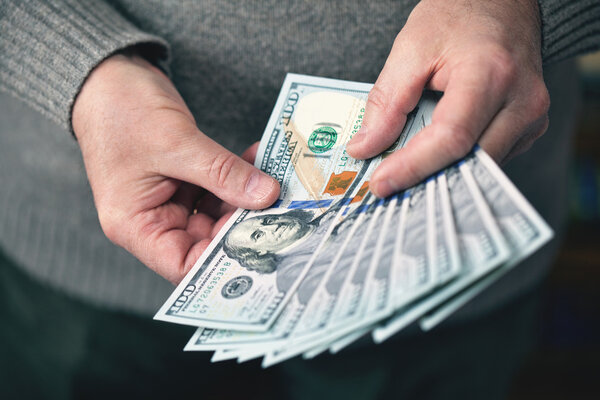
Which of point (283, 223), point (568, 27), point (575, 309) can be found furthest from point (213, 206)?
point (575, 309)

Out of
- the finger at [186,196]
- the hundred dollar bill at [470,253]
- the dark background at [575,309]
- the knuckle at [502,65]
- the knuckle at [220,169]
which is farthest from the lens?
the dark background at [575,309]

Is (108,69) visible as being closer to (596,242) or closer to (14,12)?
(14,12)

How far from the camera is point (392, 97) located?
0.66 metres

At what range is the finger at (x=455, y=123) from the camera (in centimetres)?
57

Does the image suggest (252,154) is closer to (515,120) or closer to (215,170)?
(215,170)

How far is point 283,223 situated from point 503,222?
34cm

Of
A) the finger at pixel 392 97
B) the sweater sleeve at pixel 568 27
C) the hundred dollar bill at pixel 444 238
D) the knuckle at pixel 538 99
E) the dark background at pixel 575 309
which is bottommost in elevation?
the dark background at pixel 575 309

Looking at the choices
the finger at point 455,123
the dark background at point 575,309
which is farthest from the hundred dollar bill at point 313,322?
the dark background at point 575,309

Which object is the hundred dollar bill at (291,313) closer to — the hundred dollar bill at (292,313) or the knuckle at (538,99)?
the hundred dollar bill at (292,313)

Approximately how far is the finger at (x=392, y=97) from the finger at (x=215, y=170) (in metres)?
0.17

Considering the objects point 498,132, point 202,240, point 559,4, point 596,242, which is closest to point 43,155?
point 202,240

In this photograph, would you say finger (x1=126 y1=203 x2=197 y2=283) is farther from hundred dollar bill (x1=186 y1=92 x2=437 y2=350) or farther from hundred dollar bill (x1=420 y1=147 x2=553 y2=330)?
hundred dollar bill (x1=420 y1=147 x2=553 y2=330)

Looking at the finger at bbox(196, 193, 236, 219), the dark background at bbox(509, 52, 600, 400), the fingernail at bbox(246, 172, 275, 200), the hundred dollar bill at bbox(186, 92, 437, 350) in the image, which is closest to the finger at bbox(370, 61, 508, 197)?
the hundred dollar bill at bbox(186, 92, 437, 350)

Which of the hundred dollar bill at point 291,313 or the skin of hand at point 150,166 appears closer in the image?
the hundred dollar bill at point 291,313
